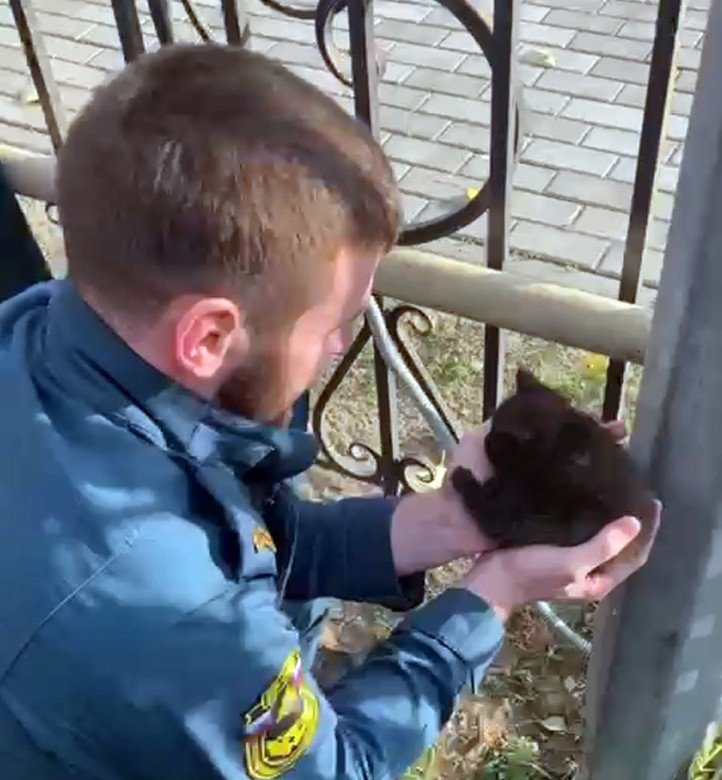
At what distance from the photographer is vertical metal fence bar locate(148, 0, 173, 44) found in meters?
1.95

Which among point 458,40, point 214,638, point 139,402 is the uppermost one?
point 139,402

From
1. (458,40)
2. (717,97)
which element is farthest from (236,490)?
(458,40)

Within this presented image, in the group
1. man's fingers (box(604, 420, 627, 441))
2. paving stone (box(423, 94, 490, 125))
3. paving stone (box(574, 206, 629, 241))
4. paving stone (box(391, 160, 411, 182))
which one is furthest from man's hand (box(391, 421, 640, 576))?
paving stone (box(423, 94, 490, 125))

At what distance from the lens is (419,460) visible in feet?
7.89

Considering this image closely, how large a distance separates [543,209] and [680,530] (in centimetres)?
229

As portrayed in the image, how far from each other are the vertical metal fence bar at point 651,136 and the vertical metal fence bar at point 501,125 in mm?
179

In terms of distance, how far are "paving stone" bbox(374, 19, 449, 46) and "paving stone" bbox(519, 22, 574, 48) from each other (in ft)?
0.94

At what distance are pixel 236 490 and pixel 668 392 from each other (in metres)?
0.48

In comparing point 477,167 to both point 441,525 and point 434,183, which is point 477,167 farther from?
point 441,525

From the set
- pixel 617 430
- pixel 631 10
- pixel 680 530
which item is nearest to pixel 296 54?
pixel 631 10

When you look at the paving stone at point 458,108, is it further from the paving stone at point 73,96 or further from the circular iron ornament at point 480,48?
the circular iron ornament at point 480,48

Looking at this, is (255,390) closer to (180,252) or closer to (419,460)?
(180,252)

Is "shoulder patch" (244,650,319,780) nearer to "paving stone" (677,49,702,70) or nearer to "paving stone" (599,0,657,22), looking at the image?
"paving stone" (677,49,702,70)

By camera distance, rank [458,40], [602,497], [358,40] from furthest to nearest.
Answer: [458,40]
[358,40]
[602,497]
